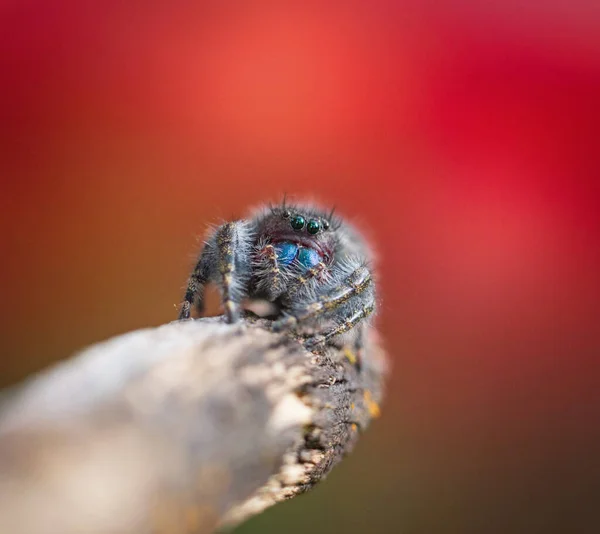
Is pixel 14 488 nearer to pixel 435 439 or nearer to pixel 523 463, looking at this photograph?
pixel 435 439

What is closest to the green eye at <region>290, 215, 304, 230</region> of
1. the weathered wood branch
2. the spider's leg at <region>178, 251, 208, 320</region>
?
the spider's leg at <region>178, 251, 208, 320</region>

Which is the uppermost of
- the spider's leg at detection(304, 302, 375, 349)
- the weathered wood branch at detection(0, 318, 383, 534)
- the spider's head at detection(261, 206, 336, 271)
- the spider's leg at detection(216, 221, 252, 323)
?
the spider's head at detection(261, 206, 336, 271)

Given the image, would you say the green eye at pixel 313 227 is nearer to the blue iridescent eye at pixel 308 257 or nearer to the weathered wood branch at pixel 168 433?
the blue iridescent eye at pixel 308 257

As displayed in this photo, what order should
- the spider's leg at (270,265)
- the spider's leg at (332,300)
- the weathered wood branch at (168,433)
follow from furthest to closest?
the spider's leg at (270,265), the spider's leg at (332,300), the weathered wood branch at (168,433)

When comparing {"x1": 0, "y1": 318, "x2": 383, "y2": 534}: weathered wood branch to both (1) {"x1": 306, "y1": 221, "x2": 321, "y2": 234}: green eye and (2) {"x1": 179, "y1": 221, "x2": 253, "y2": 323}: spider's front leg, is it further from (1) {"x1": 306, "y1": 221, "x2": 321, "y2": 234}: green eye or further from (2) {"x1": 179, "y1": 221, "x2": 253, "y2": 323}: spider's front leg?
(1) {"x1": 306, "y1": 221, "x2": 321, "y2": 234}: green eye

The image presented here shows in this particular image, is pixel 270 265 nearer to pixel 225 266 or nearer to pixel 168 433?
pixel 225 266

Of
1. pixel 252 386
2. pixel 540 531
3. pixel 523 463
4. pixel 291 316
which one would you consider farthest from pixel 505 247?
pixel 252 386

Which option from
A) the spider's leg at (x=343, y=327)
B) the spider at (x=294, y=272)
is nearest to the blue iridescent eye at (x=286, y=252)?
the spider at (x=294, y=272)
